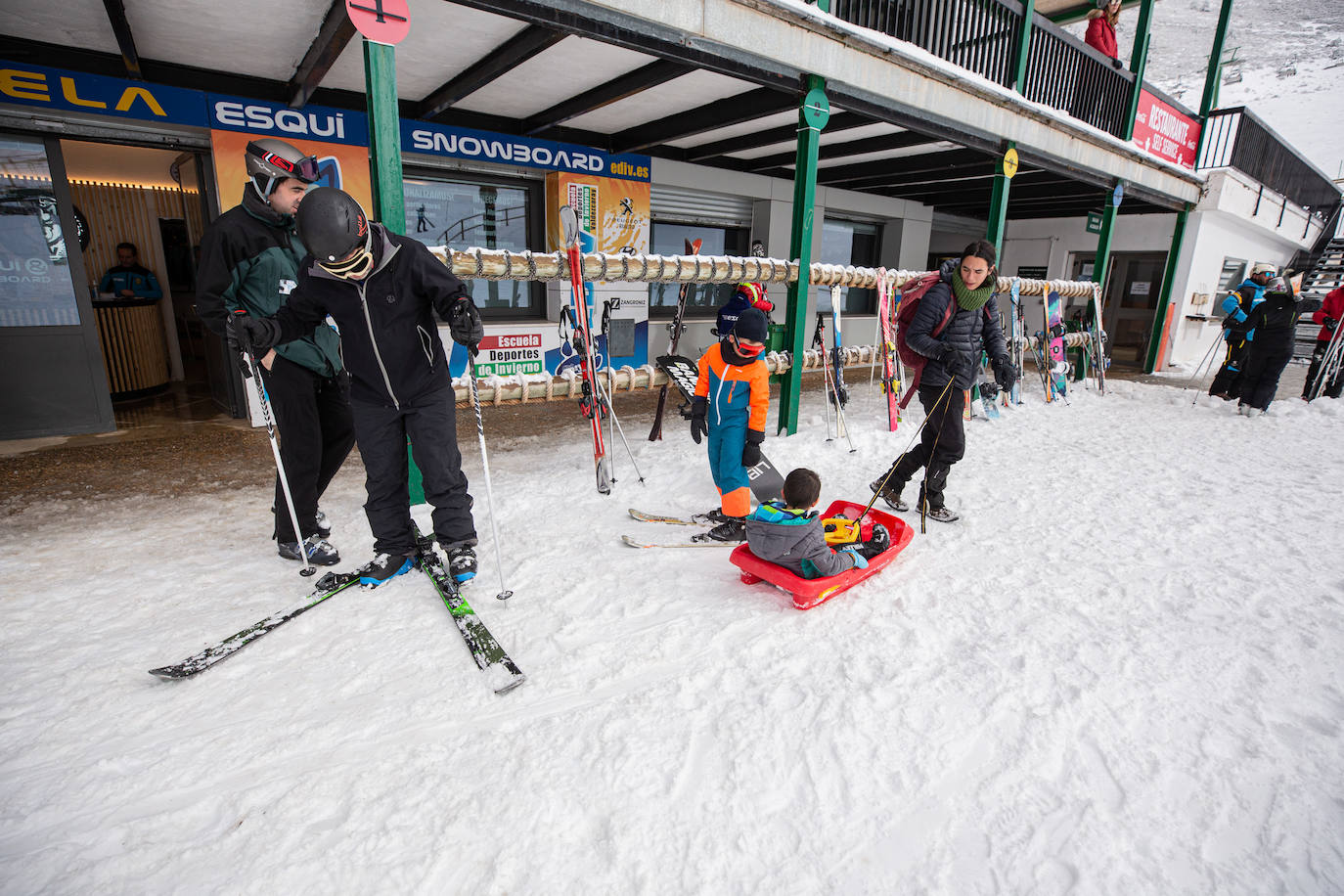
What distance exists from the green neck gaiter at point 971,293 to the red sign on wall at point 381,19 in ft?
12.0

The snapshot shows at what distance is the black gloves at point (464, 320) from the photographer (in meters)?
2.75

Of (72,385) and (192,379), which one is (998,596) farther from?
(192,379)

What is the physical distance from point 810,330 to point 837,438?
22.1ft

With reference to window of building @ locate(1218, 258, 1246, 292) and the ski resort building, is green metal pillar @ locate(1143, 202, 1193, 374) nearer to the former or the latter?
the ski resort building

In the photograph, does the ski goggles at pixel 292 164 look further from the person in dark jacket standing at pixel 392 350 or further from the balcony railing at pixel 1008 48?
the balcony railing at pixel 1008 48

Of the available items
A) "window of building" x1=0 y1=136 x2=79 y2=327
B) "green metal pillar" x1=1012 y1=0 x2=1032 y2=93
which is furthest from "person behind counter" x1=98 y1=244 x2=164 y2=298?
"green metal pillar" x1=1012 y1=0 x2=1032 y2=93

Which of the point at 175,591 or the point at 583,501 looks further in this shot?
the point at 583,501

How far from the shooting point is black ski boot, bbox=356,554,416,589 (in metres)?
3.04

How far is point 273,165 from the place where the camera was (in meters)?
2.86

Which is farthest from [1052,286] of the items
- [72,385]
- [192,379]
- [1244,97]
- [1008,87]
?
[1244,97]

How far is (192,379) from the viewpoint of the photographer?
8469mm

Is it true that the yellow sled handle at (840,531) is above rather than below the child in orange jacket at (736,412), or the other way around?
below

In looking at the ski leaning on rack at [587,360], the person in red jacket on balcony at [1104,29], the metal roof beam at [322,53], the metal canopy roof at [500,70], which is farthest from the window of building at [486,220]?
the person in red jacket on balcony at [1104,29]

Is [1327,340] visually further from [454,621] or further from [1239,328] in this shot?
[454,621]
